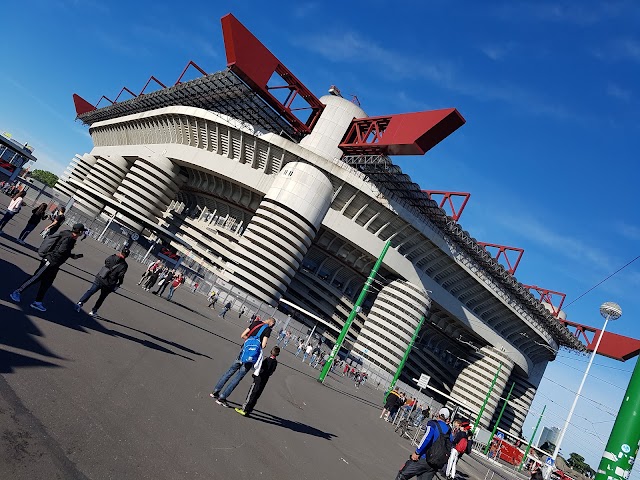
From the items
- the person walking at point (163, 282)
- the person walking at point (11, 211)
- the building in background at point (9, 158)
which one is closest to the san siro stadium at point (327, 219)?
the building in background at point (9, 158)

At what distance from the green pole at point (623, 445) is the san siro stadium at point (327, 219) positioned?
108 ft

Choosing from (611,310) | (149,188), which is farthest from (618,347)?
(149,188)

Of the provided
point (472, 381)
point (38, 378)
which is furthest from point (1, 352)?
point (472, 381)

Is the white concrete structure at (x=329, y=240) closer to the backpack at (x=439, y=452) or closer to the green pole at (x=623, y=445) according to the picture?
the backpack at (x=439, y=452)

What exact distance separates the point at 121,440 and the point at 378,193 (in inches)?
1644

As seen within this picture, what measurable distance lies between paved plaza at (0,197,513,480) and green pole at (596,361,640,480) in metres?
3.48

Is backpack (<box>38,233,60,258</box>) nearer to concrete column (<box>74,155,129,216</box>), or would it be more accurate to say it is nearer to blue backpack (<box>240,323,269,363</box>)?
blue backpack (<box>240,323,269,363</box>)

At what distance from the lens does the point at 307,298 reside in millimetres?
51844

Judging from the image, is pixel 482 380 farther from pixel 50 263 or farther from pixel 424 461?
pixel 50 263

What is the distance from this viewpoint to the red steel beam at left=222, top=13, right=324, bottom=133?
1519 inches

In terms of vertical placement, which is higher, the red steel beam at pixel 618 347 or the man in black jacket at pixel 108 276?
the red steel beam at pixel 618 347

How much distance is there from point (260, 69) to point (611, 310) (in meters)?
34.7

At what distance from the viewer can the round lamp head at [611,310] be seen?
2736 centimetres

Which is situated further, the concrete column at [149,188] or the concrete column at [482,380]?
the concrete column at [482,380]
